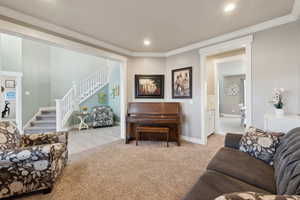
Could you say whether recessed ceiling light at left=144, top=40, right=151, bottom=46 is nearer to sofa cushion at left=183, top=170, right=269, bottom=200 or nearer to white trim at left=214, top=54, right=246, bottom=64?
white trim at left=214, top=54, right=246, bottom=64

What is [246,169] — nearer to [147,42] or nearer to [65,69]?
[147,42]

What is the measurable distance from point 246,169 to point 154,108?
8.55ft

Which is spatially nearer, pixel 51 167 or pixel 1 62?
pixel 51 167

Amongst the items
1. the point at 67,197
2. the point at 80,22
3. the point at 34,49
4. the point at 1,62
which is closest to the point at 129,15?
the point at 80,22

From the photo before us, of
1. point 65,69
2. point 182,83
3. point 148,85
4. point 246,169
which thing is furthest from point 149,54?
point 65,69

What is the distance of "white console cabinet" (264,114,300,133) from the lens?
2049mm

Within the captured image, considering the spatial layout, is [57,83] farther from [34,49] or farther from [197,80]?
[197,80]

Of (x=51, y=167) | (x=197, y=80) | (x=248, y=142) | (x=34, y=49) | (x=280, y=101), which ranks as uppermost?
(x=34, y=49)

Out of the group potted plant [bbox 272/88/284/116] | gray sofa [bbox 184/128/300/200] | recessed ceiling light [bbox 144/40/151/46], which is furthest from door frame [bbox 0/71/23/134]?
potted plant [bbox 272/88/284/116]

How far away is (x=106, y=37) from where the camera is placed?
3.15m

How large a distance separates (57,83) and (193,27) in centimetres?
630

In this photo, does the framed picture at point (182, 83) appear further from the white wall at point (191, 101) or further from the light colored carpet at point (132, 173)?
the light colored carpet at point (132, 173)

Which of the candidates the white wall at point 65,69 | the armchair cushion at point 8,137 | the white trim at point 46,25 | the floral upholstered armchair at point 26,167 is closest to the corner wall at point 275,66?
the white trim at point 46,25

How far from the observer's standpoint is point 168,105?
12.4ft
